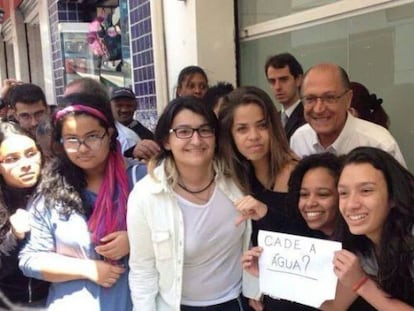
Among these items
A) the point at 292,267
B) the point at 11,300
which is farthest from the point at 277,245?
the point at 11,300

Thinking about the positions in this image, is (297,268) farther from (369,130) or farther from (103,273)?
(369,130)

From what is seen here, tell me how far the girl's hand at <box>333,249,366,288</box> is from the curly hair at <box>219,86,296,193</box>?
0.52 m

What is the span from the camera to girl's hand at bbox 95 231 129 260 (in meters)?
1.85

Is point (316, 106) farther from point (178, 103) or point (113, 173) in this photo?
point (113, 173)

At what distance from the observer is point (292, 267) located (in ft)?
5.59

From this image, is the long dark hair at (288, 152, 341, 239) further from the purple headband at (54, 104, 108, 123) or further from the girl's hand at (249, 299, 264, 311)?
the purple headband at (54, 104, 108, 123)

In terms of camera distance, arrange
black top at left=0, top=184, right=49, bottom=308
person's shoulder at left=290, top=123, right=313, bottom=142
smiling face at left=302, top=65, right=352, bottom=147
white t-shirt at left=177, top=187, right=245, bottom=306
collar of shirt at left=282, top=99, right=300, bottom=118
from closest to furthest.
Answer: white t-shirt at left=177, top=187, right=245, bottom=306, black top at left=0, top=184, right=49, bottom=308, smiling face at left=302, top=65, right=352, bottom=147, person's shoulder at left=290, top=123, right=313, bottom=142, collar of shirt at left=282, top=99, right=300, bottom=118

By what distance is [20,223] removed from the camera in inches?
77.9

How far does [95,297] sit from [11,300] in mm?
405

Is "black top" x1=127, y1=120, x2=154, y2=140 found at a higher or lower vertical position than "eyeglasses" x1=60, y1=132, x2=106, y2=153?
lower

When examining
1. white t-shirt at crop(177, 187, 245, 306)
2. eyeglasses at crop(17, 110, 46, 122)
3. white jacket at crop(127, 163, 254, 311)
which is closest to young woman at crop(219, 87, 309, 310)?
white t-shirt at crop(177, 187, 245, 306)

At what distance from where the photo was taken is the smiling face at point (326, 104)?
7.50 ft

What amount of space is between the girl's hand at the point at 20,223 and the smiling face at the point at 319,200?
1038mm

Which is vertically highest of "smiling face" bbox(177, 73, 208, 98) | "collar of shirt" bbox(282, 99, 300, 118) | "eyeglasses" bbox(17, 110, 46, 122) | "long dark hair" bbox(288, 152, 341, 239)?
"smiling face" bbox(177, 73, 208, 98)
